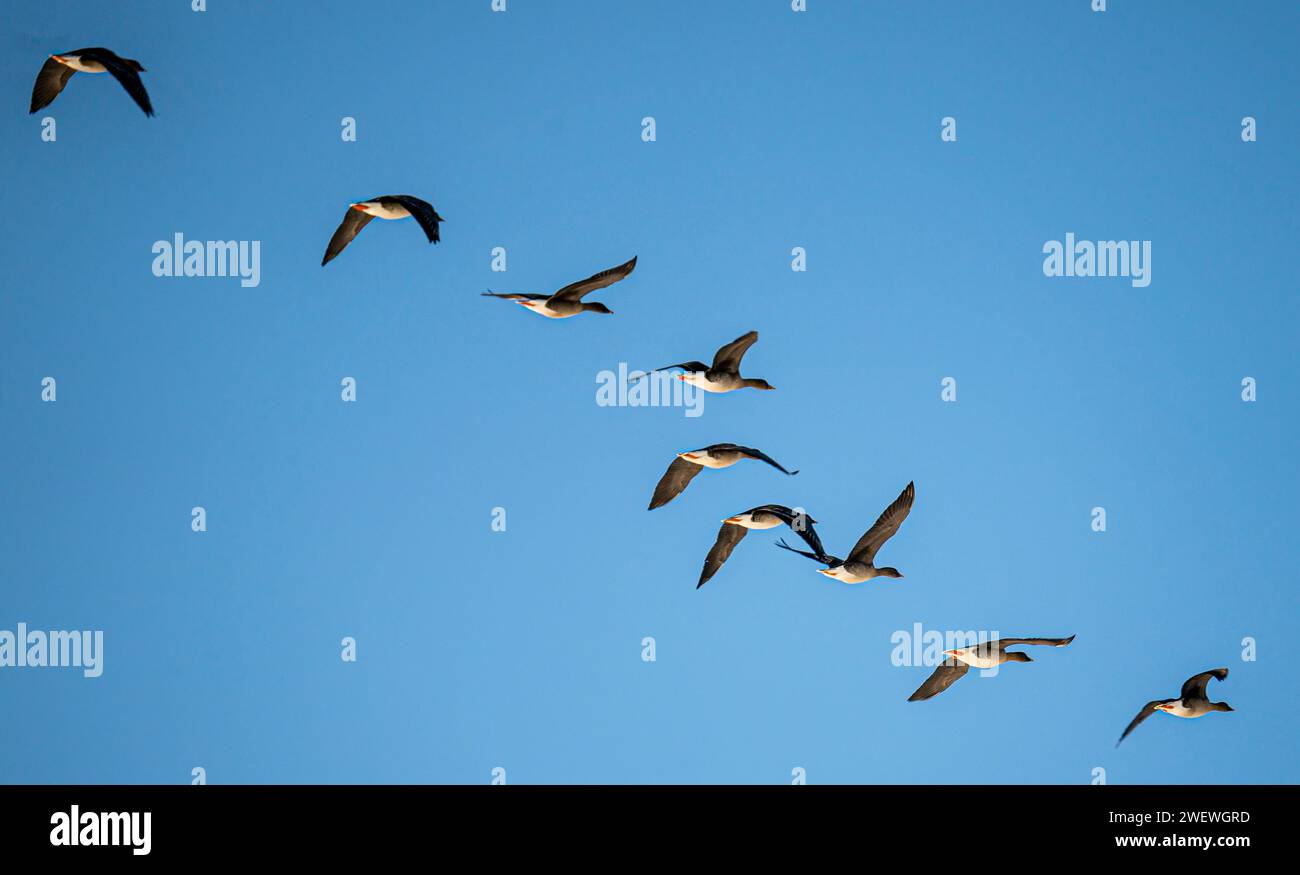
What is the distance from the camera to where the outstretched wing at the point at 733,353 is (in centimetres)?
1088

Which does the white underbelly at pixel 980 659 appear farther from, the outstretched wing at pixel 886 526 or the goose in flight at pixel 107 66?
the goose in flight at pixel 107 66

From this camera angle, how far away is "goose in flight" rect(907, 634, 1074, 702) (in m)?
11.9

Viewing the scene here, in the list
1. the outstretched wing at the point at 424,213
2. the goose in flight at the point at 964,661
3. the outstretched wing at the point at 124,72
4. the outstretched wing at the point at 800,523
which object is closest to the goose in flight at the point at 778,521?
the outstretched wing at the point at 800,523

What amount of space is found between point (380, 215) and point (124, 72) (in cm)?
216

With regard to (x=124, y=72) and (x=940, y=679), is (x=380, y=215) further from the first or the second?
(x=940, y=679)

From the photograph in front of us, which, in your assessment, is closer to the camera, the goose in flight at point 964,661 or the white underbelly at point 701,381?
the white underbelly at point 701,381

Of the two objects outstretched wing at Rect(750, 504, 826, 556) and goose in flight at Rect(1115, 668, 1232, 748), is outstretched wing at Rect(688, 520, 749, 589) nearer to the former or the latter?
outstretched wing at Rect(750, 504, 826, 556)

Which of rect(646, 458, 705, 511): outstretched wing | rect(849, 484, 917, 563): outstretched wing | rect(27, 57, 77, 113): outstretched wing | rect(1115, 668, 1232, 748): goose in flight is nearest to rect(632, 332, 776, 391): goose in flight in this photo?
rect(646, 458, 705, 511): outstretched wing

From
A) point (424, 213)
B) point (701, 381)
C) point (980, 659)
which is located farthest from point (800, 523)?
point (424, 213)

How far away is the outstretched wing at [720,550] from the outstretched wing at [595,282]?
2342mm
